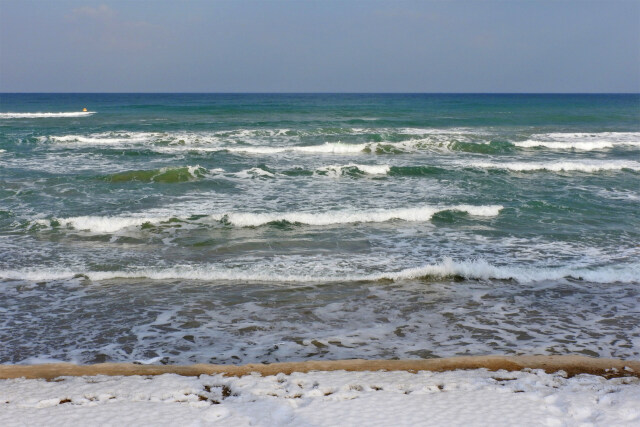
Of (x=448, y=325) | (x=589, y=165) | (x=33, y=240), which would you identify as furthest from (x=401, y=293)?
(x=589, y=165)

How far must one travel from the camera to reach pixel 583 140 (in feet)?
92.3

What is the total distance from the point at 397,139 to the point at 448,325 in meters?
21.1

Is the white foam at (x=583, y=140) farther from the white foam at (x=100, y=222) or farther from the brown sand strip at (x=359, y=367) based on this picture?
the brown sand strip at (x=359, y=367)

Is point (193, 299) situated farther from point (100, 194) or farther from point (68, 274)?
point (100, 194)

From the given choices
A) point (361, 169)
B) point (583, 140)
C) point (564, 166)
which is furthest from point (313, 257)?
point (583, 140)

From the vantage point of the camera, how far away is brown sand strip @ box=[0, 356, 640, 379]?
5.25 m

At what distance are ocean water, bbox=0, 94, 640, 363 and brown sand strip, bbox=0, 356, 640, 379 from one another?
688mm

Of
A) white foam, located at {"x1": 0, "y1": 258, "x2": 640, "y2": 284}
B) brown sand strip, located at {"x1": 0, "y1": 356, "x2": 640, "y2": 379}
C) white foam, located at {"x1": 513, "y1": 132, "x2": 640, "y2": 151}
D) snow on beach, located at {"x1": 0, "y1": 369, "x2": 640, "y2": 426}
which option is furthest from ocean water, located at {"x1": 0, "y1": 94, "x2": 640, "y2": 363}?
white foam, located at {"x1": 513, "y1": 132, "x2": 640, "y2": 151}

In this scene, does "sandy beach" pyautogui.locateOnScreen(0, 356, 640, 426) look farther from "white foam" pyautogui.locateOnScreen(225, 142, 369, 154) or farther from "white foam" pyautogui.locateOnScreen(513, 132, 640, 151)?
"white foam" pyautogui.locateOnScreen(513, 132, 640, 151)

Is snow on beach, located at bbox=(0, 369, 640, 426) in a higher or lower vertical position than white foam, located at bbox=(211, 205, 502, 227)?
lower

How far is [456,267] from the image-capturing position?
8.95 metres

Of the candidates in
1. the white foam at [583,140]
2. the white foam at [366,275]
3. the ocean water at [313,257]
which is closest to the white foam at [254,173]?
the ocean water at [313,257]

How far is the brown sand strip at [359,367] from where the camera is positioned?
525 centimetres

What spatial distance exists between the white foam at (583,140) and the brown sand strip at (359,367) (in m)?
21.7
